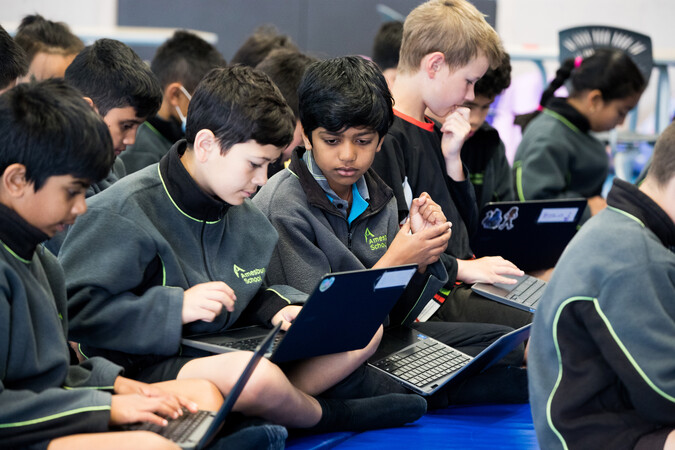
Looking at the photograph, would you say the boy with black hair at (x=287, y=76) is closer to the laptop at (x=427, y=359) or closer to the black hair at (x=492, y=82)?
the black hair at (x=492, y=82)

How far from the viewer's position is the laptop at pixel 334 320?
155cm

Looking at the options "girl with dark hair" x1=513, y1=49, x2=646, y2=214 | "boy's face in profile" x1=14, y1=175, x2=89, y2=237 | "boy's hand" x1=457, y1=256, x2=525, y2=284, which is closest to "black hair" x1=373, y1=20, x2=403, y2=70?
"girl with dark hair" x1=513, y1=49, x2=646, y2=214

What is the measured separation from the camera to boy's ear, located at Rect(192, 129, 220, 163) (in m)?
1.78

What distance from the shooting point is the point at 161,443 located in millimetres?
1291

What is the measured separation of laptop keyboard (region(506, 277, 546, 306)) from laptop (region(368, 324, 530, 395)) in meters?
0.19

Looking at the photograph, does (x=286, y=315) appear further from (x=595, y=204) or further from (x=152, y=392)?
(x=595, y=204)

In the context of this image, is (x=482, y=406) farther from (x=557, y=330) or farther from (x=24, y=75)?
(x=24, y=75)

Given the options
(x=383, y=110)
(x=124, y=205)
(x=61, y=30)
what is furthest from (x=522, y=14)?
(x=124, y=205)

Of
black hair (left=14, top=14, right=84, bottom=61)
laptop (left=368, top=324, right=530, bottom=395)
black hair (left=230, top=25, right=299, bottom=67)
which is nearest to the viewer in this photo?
laptop (left=368, top=324, right=530, bottom=395)

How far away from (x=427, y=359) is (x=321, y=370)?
362 mm

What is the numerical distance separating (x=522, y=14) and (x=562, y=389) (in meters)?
6.58

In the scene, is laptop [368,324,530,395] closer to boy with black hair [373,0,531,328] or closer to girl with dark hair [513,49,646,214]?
boy with black hair [373,0,531,328]

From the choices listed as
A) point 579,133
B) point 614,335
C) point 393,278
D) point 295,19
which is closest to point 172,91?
point 579,133

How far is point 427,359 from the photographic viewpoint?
208 centimetres
